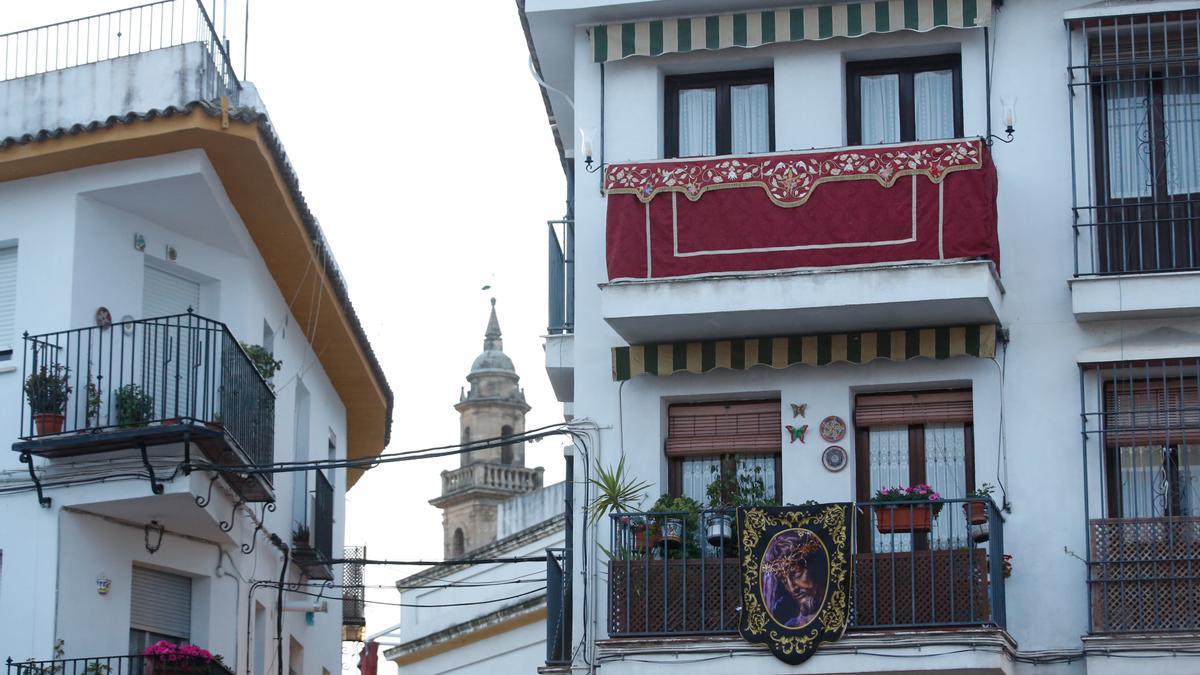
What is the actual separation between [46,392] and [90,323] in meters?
1.01

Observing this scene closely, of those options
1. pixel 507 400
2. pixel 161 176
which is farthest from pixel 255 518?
pixel 507 400

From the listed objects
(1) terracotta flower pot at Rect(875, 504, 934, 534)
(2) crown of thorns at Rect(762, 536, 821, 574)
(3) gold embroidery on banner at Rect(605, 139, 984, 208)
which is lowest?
(2) crown of thorns at Rect(762, 536, 821, 574)

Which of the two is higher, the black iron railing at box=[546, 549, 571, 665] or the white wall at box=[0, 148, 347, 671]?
the white wall at box=[0, 148, 347, 671]

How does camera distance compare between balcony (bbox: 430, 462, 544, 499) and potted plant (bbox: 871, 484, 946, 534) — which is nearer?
potted plant (bbox: 871, 484, 946, 534)

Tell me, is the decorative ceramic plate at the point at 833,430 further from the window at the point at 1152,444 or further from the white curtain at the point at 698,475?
the window at the point at 1152,444

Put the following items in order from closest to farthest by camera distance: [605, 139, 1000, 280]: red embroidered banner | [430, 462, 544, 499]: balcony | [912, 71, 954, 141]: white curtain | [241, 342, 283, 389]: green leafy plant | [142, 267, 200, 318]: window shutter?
[605, 139, 1000, 280]: red embroidered banner
[912, 71, 954, 141]: white curtain
[142, 267, 200, 318]: window shutter
[241, 342, 283, 389]: green leafy plant
[430, 462, 544, 499]: balcony

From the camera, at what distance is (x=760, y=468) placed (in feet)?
65.4

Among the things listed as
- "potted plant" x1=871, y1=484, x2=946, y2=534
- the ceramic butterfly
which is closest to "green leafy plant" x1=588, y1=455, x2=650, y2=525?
the ceramic butterfly

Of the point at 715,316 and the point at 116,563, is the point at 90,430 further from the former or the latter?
the point at 715,316

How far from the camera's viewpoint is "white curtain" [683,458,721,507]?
1995 centimetres

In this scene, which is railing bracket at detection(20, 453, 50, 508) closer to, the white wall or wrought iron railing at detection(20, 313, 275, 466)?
the white wall

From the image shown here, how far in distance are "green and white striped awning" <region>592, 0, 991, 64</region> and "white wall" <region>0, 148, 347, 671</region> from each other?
14.2 ft

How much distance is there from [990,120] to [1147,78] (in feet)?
4.89

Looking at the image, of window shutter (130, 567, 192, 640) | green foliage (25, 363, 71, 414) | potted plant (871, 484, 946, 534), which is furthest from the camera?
window shutter (130, 567, 192, 640)
